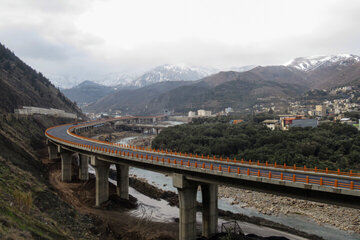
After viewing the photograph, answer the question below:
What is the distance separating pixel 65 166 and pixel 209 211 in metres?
41.8

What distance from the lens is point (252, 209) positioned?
5128 centimetres

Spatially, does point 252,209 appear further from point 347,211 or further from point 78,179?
point 78,179

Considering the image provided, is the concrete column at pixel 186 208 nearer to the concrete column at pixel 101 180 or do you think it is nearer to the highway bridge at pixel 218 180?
the highway bridge at pixel 218 180

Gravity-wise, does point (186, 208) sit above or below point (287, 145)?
below

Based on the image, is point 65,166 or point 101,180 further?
point 65,166

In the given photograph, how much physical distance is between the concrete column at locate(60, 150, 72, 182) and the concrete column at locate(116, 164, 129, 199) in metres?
18.0

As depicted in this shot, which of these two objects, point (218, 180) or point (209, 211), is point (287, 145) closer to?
point (209, 211)

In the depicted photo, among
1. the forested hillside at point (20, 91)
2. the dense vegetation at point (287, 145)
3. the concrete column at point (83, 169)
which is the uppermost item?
the forested hillside at point (20, 91)

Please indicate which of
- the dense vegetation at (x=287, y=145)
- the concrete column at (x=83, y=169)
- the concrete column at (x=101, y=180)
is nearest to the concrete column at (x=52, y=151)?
the concrete column at (x=83, y=169)

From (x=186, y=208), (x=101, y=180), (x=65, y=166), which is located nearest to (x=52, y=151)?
(x=65, y=166)

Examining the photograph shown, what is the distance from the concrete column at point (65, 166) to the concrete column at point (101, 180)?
18.0m

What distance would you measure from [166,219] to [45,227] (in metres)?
25.0

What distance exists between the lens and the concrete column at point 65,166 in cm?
6278

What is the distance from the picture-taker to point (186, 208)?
32844 mm
